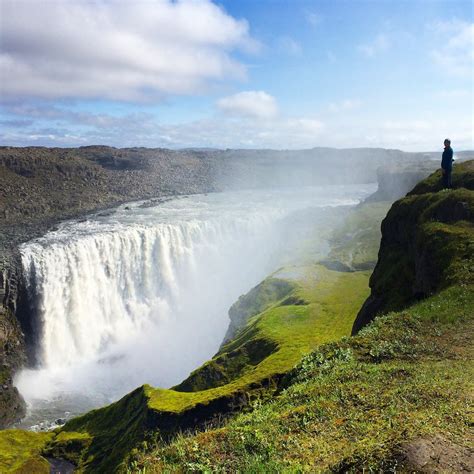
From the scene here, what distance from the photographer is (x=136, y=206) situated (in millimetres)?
121625

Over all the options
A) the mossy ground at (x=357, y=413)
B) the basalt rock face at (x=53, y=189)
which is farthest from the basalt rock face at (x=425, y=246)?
the basalt rock face at (x=53, y=189)

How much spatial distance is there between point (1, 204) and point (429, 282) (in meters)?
106

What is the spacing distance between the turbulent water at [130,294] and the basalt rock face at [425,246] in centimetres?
3957

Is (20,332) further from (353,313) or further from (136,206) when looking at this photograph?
(136,206)

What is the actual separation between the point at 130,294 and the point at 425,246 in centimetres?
6244

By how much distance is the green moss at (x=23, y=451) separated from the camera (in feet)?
118

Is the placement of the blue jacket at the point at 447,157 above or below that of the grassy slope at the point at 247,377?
above

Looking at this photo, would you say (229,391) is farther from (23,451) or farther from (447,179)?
(23,451)

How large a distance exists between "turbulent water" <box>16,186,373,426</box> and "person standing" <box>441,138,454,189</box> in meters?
44.6

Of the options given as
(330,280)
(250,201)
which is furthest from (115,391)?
(250,201)

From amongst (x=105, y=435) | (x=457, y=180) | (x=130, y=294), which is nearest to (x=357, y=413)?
(x=457, y=180)

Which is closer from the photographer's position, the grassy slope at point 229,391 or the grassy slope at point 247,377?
the grassy slope at point 247,377

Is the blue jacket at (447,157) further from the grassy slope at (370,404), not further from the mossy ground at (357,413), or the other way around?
the mossy ground at (357,413)

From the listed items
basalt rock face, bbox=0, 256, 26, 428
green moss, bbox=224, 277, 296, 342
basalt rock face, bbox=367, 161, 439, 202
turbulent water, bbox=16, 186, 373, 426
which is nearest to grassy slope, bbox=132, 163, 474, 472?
green moss, bbox=224, 277, 296, 342
